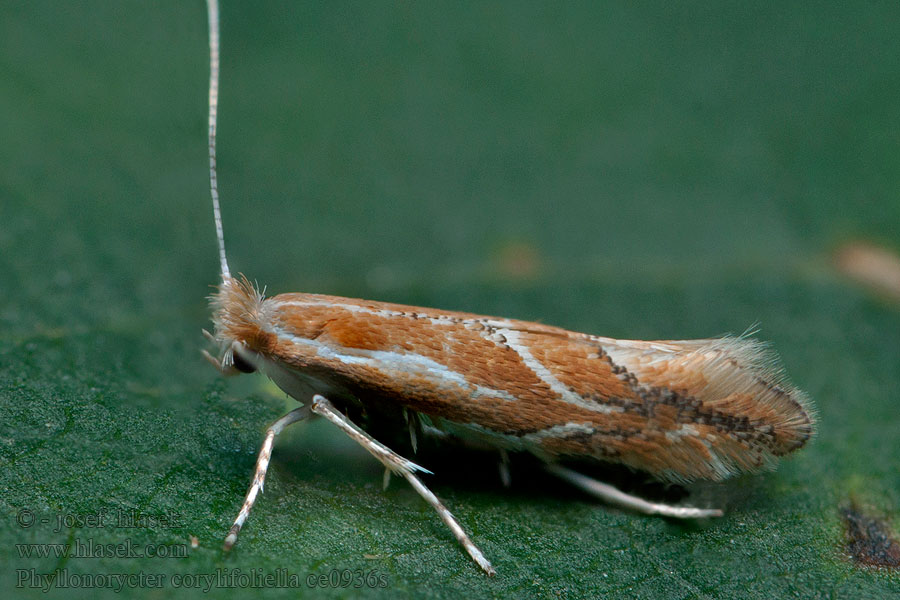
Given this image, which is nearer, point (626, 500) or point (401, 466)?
point (401, 466)

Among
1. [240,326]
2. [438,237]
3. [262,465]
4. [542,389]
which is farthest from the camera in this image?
[438,237]

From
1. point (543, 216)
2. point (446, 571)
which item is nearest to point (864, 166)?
point (543, 216)

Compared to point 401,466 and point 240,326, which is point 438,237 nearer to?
point 240,326

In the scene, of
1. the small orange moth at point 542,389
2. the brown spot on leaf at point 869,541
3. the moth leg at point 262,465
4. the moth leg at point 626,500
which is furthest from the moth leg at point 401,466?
the brown spot on leaf at point 869,541

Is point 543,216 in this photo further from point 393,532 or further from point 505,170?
point 393,532

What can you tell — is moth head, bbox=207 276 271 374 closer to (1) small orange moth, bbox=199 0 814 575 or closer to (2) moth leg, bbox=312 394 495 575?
(1) small orange moth, bbox=199 0 814 575

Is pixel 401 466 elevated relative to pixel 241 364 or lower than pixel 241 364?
lower

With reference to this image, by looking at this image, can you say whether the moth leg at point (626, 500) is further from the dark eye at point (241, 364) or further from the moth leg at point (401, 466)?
the dark eye at point (241, 364)

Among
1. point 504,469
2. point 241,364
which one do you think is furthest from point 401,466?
point 241,364
